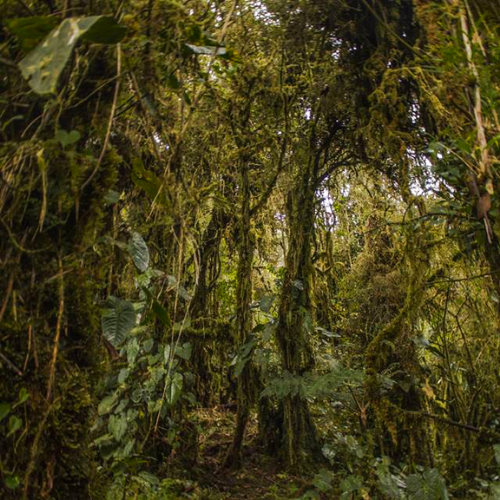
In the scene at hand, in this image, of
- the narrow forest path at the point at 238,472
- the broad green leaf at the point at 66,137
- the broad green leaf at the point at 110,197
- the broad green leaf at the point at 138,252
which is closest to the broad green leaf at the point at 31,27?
the broad green leaf at the point at 66,137

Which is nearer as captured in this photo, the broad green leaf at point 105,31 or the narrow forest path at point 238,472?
the broad green leaf at point 105,31

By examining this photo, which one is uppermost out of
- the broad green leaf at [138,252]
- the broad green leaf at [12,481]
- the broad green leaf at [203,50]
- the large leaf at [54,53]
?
the broad green leaf at [203,50]

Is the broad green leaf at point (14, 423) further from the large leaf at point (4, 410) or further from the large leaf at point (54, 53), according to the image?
the large leaf at point (54, 53)

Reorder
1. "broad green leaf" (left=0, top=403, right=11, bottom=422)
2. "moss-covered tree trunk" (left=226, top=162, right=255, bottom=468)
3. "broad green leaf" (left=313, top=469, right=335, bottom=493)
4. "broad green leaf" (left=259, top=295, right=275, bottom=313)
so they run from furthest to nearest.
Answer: "moss-covered tree trunk" (left=226, top=162, right=255, bottom=468), "broad green leaf" (left=259, top=295, right=275, bottom=313), "broad green leaf" (left=313, top=469, right=335, bottom=493), "broad green leaf" (left=0, top=403, right=11, bottom=422)

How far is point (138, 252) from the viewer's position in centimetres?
146

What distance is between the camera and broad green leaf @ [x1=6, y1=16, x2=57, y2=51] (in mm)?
979

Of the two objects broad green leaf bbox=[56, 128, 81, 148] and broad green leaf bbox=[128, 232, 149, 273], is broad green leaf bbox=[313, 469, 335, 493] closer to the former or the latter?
broad green leaf bbox=[128, 232, 149, 273]

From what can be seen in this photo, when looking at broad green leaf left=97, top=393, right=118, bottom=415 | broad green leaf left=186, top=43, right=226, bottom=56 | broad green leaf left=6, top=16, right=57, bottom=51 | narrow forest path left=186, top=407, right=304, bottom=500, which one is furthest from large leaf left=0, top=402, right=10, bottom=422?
Result: narrow forest path left=186, top=407, right=304, bottom=500

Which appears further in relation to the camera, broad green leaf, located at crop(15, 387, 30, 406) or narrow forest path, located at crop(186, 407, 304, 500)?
narrow forest path, located at crop(186, 407, 304, 500)

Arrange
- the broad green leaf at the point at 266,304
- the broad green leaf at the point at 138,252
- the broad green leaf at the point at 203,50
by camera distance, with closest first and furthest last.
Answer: the broad green leaf at the point at 203,50 < the broad green leaf at the point at 138,252 < the broad green leaf at the point at 266,304

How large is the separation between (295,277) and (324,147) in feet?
3.20

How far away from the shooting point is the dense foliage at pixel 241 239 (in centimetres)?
117

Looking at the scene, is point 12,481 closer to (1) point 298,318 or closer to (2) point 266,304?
(2) point 266,304

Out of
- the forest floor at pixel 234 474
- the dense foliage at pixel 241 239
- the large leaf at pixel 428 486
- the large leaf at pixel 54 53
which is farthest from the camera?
the forest floor at pixel 234 474
